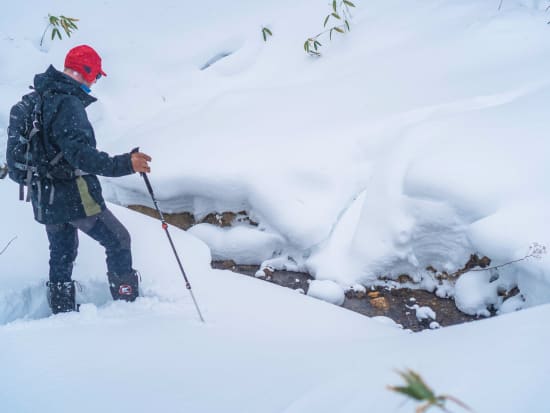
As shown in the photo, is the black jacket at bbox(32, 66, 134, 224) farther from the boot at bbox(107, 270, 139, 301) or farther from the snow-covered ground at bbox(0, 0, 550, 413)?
the snow-covered ground at bbox(0, 0, 550, 413)

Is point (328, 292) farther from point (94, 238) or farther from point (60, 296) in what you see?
point (60, 296)

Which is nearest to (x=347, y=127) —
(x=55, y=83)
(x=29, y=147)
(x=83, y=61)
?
(x=83, y=61)

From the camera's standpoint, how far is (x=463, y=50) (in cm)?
486

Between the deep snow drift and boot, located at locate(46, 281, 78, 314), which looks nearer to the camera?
boot, located at locate(46, 281, 78, 314)

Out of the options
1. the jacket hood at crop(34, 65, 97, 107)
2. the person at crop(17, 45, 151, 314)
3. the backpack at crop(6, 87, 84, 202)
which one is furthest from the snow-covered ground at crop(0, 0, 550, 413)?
the jacket hood at crop(34, 65, 97, 107)

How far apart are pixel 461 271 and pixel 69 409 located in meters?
2.77

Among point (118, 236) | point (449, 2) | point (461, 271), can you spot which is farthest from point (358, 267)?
point (449, 2)

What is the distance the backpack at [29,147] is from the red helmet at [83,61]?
10.3 inches

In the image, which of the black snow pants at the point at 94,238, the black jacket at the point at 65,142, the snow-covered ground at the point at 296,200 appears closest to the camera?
the snow-covered ground at the point at 296,200

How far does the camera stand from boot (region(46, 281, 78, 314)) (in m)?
2.71

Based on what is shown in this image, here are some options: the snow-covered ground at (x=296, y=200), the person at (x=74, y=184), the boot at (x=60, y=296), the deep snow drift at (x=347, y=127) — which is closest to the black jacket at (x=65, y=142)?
the person at (x=74, y=184)

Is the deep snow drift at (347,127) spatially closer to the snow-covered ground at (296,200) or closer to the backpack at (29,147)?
the snow-covered ground at (296,200)

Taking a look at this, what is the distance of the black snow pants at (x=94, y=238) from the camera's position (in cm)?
263

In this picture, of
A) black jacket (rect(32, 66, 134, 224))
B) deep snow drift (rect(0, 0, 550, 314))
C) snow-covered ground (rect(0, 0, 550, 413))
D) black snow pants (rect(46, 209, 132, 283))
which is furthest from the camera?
deep snow drift (rect(0, 0, 550, 314))
